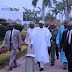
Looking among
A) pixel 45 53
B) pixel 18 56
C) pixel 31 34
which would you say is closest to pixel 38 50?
pixel 45 53

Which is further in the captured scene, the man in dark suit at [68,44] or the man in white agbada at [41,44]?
the man in white agbada at [41,44]

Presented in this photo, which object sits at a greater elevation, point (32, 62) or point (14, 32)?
point (14, 32)

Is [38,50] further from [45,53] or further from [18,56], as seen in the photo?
[18,56]

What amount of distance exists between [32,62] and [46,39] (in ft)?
10.8

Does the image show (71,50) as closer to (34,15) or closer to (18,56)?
(18,56)

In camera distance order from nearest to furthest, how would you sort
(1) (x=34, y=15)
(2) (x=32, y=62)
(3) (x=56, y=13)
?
1. (2) (x=32, y=62)
2. (3) (x=56, y=13)
3. (1) (x=34, y=15)

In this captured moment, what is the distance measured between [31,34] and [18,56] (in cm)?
257

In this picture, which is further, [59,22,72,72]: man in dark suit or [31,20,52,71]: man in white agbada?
[31,20,52,71]: man in white agbada

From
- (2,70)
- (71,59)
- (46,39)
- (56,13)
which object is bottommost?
(2,70)

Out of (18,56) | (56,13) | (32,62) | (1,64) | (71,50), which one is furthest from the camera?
(56,13)

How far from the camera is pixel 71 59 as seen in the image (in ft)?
19.8

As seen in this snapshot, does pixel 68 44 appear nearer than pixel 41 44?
Yes

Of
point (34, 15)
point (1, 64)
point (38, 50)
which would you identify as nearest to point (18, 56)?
point (1, 64)

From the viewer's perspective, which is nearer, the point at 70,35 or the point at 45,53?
the point at 70,35
